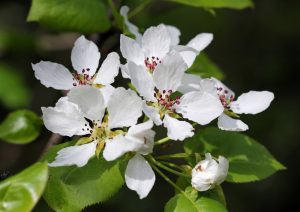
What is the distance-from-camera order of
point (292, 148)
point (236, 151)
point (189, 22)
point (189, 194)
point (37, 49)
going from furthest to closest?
point (292, 148) → point (189, 22) → point (37, 49) → point (236, 151) → point (189, 194)

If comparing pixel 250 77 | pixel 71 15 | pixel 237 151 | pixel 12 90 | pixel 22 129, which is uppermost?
pixel 71 15

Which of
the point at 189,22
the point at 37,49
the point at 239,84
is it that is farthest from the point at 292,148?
the point at 37,49

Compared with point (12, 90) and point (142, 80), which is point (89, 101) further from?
point (12, 90)

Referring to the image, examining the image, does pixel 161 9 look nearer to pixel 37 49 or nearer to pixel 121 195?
pixel 37 49

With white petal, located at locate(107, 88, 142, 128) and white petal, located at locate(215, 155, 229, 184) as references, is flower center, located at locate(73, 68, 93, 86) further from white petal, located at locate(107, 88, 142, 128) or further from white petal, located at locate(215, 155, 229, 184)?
white petal, located at locate(215, 155, 229, 184)

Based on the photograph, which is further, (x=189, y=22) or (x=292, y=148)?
(x=292, y=148)

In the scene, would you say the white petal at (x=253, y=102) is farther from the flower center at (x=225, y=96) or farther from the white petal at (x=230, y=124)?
the white petal at (x=230, y=124)

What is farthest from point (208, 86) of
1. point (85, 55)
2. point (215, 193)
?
point (85, 55)

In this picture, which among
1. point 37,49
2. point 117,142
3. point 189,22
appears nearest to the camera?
point 117,142
